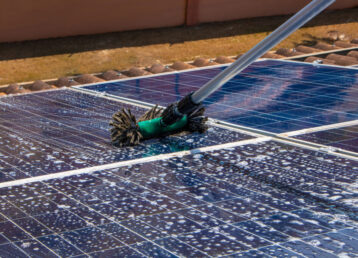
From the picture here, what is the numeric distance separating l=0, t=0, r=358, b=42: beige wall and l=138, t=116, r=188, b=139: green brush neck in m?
14.5

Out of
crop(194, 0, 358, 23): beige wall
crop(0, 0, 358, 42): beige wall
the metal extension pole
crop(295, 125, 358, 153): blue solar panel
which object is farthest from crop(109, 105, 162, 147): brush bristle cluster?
crop(194, 0, 358, 23): beige wall

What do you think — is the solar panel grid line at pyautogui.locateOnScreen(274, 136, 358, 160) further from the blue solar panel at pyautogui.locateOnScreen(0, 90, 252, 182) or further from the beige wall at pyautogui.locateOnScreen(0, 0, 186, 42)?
the beige wall at pyautogui.locateOnScreen(0, 0, 186, 42)

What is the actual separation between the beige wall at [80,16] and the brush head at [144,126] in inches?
567

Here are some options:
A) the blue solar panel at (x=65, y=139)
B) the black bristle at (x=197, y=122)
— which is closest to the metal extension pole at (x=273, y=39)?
the black bristle at (x=197, y=122)

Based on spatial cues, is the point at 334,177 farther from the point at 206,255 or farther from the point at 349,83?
the point at 349,83

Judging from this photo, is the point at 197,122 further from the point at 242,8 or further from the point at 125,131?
the point at 242,8

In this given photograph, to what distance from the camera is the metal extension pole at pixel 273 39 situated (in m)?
5.62

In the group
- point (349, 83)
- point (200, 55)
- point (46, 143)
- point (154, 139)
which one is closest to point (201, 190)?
point (154, 139)

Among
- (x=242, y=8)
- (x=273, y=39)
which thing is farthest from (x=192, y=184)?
(x=242, y=8)

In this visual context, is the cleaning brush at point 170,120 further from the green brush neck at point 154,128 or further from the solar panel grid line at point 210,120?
the solar panel grid line at point 210,120

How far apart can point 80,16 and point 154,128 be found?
15364 millimetres

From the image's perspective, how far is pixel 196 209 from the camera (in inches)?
195

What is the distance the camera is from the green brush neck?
708 centimetres

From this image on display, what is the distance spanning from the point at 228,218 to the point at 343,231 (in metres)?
0.80
